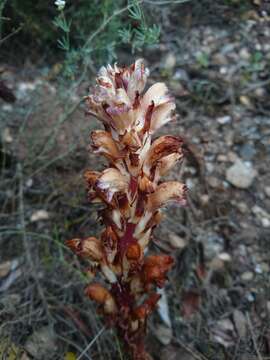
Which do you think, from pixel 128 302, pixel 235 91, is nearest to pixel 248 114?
pixel 235 91

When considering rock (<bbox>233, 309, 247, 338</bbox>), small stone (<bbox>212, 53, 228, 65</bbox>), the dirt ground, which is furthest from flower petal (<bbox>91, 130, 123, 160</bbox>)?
small stone (<bbox>212, 53, 228, 65</bbox>)

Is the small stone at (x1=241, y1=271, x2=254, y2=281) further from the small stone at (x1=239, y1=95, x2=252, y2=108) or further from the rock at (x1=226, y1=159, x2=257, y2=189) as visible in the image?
the small stone at (x1=239, y1=95, x2=252, y2=108)

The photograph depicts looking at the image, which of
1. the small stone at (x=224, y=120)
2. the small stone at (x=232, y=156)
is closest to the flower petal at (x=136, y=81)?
the small stone at (x=232, y=156)

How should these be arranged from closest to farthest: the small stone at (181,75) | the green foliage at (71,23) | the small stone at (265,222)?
the small stone at (265,222), the green foliage at (71,23), the small stone at (181,75)

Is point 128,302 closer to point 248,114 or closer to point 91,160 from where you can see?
point 91,160

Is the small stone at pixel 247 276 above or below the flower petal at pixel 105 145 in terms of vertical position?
below

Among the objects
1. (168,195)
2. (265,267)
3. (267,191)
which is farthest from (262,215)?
(168,195)

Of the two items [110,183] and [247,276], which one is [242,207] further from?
[110,183]

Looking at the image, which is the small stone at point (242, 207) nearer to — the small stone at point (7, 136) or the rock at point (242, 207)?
the rock at point (242, 207)
